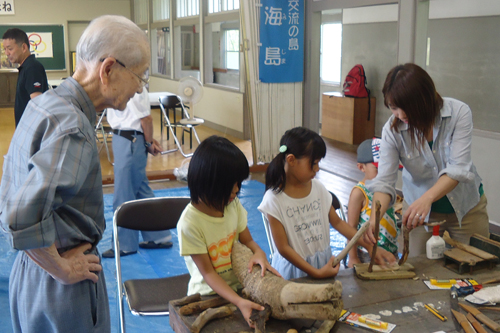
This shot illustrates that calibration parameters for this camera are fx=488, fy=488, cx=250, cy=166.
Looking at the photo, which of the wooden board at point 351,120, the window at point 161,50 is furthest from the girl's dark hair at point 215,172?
the window at point 161,50

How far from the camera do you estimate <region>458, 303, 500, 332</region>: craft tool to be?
1.30 m

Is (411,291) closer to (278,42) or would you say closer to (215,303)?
(215,303)

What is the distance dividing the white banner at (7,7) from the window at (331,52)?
8469 mm

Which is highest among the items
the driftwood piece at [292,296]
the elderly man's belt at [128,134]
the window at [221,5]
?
the window at [221,5]

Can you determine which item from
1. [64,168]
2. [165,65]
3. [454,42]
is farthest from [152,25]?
[64,168]

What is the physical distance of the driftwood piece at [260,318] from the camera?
4.17 ft

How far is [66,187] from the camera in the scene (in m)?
1.09

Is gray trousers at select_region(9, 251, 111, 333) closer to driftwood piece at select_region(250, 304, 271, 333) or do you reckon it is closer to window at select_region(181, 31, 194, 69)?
driftwood piece at select_region(250, 304, 271, 333)

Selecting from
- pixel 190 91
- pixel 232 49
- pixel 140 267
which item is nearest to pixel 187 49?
pixel 232 49

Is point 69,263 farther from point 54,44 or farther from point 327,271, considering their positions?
point 54,44

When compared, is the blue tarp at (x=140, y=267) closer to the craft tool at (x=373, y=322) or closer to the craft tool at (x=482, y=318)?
the craft tool at (x=373, y=322)

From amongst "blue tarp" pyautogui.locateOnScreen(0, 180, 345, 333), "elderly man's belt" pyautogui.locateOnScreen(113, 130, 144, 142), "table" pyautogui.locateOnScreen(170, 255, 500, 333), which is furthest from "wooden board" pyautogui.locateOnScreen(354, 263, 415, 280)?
"elderly man's belt" pyautogui.locateOnScreen(113, 130, 144, 142)

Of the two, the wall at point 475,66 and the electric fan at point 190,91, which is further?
the electric fan at point 190,91

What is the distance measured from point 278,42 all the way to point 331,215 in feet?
14.3
